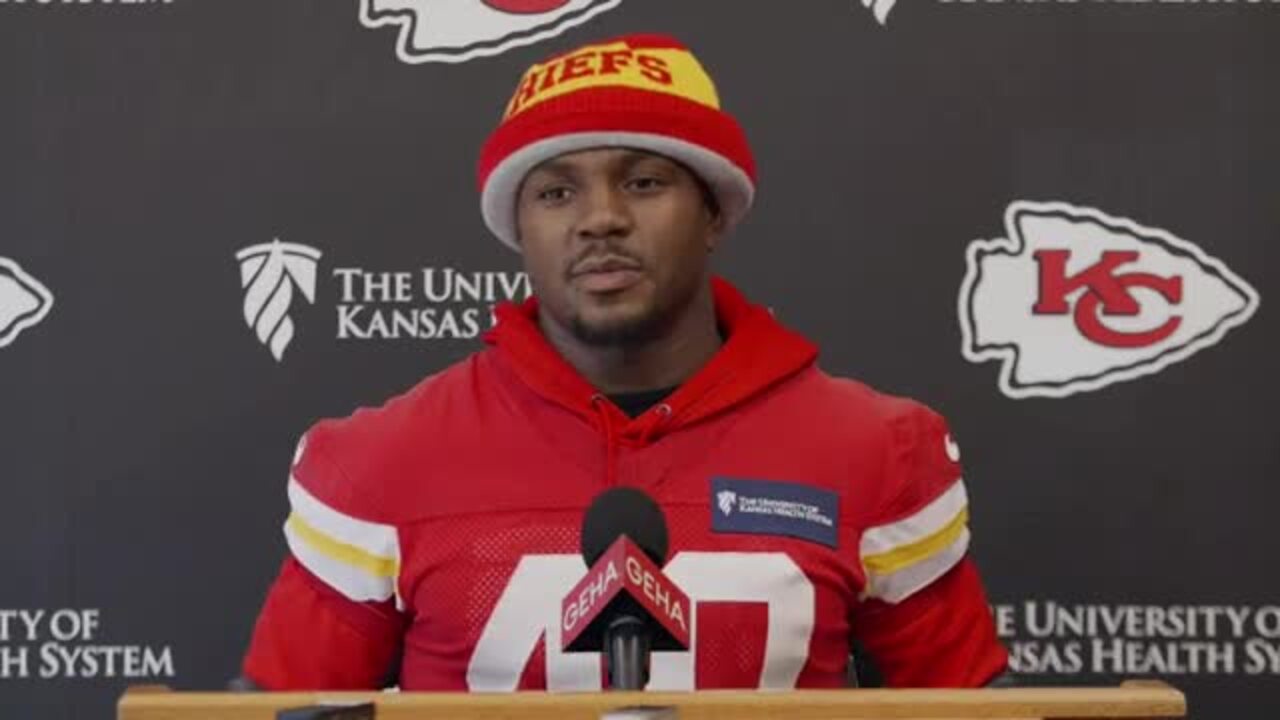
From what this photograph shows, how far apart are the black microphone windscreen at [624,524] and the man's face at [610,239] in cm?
37

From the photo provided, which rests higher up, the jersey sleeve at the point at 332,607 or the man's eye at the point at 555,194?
the man's eye at the point at 555,194

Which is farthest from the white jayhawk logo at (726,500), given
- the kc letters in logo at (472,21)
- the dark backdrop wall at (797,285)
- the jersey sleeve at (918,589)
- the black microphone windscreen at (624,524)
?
the kc letters in logo at (472,21)

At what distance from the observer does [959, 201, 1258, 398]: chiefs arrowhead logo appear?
2.04 metres

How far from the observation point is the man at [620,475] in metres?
1.49

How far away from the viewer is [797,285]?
205 cm

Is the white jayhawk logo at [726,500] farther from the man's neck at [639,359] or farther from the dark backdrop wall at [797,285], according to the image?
the dark backdrop wall at [797,285]

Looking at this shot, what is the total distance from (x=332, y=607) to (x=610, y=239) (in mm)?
370

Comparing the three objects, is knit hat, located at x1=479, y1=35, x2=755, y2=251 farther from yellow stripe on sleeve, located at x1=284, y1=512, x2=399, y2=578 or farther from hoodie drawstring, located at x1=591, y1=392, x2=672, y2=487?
yellow stripe on sleeve, located at x1=284, y1=512, x2=399, y2=578

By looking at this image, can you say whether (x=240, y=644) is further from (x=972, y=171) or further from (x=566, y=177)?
(x=972, y=171)

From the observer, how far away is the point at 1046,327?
2.04m

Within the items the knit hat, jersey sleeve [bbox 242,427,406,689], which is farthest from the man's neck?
jersey sleeve [bbox 242,427,406,689]

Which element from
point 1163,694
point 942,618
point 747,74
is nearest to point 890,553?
point 942,618

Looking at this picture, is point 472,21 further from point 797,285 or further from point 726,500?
point 726,500

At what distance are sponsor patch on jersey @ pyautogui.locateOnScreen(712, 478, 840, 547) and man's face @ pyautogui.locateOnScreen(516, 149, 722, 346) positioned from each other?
15cm
